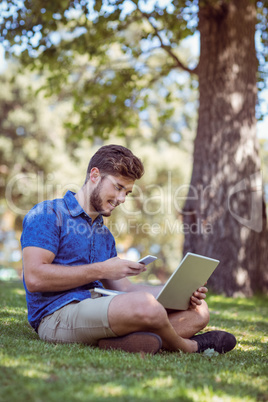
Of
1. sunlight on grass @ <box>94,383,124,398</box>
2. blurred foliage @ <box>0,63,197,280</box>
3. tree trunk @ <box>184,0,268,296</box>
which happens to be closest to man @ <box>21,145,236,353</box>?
sunlight on grass @ <box>94,383,124,398</box>

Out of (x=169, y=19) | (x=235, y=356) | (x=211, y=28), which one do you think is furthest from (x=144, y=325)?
(x=169, y=19)

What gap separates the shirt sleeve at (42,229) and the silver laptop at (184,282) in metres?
0.46

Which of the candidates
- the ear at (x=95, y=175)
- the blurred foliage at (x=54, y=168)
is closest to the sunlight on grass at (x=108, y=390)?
the ear at (x=95, y=175)

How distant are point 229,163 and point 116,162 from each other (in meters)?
4.86

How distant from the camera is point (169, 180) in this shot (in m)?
22.9

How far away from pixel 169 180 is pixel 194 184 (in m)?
14.6

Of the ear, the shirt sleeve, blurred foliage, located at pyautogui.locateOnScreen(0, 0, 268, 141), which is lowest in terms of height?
the shirt sleeve

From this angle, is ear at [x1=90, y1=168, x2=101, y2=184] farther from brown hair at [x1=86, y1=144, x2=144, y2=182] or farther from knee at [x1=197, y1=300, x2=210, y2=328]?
knee at [x1=197, y1=300, x2=210, y2=328]

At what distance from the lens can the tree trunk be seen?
25.9ft

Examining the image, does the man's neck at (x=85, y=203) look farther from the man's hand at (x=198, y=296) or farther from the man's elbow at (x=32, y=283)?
the man's hand at (x=198, y=296)

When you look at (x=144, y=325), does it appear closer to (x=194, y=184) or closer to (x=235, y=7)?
(x=194, y=184)

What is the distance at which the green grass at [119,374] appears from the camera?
2.14 meters

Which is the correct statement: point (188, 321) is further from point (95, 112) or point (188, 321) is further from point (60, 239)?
point (95, 112)

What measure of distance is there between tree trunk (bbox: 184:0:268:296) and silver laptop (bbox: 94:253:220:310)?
4421 mm
